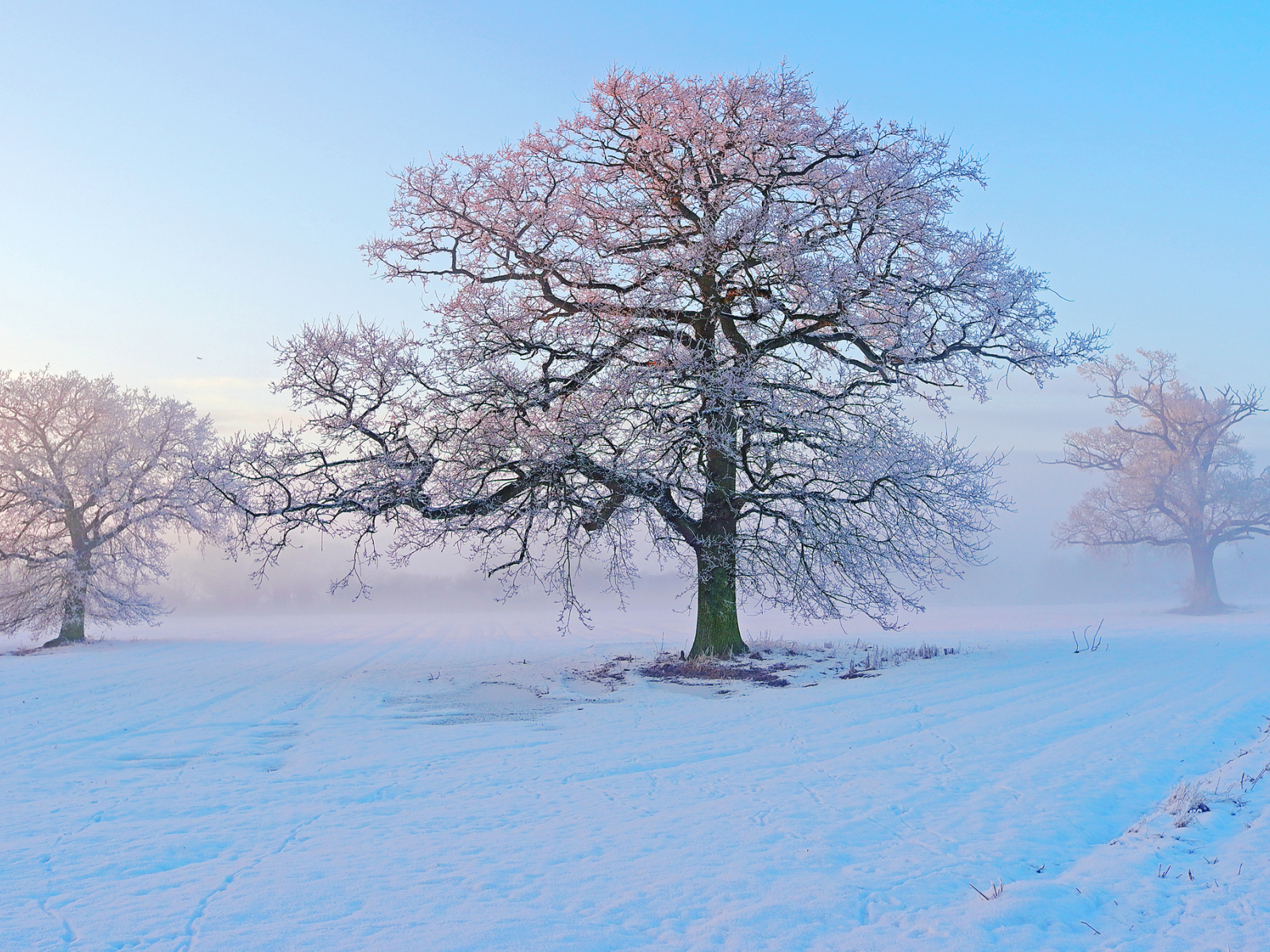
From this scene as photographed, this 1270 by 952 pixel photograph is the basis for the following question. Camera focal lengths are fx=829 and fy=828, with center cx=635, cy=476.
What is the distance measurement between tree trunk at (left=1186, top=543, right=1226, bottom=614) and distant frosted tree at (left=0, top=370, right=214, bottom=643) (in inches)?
1540

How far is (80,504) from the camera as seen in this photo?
26.4 metres

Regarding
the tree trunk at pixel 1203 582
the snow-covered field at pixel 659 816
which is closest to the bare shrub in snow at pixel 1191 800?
the snow-covered field at pixel 659 816

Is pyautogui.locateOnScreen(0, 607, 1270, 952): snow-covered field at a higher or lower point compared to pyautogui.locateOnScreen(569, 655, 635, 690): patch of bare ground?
higher

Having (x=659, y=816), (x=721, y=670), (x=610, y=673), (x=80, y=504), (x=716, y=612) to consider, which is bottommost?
(x=610, y=673)

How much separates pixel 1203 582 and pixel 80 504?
43.6 metres

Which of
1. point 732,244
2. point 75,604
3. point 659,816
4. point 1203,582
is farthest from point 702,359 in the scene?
point 1203,582

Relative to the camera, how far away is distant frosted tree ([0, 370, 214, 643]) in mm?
25203

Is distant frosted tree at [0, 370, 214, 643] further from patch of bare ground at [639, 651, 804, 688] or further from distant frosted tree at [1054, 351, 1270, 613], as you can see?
distant frosted tree at [1054, 351, 1270, 613]

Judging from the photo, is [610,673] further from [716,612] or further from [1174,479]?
[1174,479]

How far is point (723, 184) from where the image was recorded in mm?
14227

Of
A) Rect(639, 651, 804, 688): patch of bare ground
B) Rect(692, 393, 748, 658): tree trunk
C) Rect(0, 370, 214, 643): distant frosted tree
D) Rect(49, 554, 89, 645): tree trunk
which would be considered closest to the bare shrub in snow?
Rect(639, 651, 804, 688): patch of bare ground

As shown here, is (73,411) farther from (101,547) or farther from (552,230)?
(552,230)

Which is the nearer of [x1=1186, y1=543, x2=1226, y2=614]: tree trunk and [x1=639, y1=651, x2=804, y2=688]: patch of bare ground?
[x1=639, y1=651, x2=804, y2=688]: patch of bare ground

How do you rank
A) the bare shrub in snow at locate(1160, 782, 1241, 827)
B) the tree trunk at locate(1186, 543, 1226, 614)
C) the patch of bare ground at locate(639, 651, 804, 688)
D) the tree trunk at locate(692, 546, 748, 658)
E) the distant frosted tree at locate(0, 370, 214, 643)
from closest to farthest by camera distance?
the bare shrub in snow at locate(1160, 782, 1241, 827)
the patch of bare ground at locate(639, 651, 804, 688)
the tree trunk at locate(692, 546, 748, 658)
the distant frosted tree at locate(0, 370, 214, 643)
the tree trunk at locate(1186, 543, 1226, 614)
